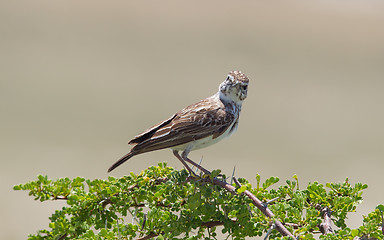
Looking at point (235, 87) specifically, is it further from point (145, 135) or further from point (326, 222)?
point (326, 222)

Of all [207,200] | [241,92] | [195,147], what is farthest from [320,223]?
[241,92]

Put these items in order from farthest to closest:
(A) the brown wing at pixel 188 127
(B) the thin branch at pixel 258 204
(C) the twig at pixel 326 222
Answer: (A) the brown wing at pixel 188 127 < (C) the twig at pixel 326 222 < (B) the thin branch at pixel 258 204

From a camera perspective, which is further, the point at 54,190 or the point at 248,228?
the point at 54,190

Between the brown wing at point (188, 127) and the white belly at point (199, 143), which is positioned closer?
the brown wing at point (188, 127)

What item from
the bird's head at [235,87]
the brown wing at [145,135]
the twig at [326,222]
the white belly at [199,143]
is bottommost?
the twig at [326,222]

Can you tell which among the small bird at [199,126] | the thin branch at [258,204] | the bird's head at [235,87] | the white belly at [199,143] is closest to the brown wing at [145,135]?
the small bird at [199,126]

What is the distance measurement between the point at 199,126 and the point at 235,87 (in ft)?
2.25

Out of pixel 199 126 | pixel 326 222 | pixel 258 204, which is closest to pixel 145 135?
pixel 199 126

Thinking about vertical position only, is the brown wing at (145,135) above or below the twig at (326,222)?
above

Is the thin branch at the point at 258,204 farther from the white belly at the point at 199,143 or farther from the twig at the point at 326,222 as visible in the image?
the white belly at the point at 199,143

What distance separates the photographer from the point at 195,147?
595 centimetres

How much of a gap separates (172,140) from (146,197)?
52.7 inches

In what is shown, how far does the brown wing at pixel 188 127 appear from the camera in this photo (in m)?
5.48

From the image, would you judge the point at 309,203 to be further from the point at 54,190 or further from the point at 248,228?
the point at 54,190
